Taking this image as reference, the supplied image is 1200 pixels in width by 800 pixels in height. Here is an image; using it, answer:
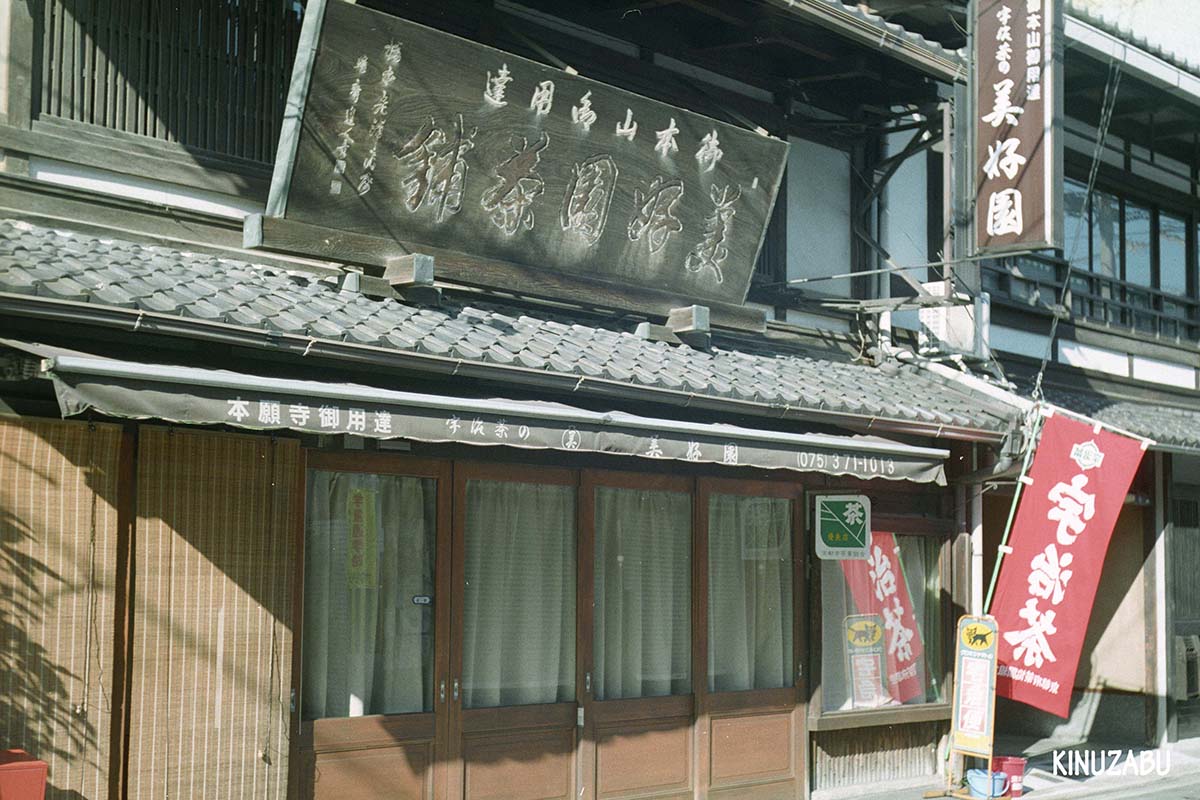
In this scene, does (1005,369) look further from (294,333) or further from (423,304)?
(294,333)

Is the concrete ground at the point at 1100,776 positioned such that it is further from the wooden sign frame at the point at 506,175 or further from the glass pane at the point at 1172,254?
the glass pane at the point at 1172,254

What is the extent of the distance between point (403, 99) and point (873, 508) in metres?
6.02

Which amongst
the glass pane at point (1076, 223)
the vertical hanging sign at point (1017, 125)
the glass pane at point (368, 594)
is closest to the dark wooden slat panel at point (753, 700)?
the glass pane at point (368, 594)

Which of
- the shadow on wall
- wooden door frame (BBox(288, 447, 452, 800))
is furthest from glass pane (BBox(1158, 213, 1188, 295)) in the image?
the shadow on wall

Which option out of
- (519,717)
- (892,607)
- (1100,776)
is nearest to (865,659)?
(892,607)

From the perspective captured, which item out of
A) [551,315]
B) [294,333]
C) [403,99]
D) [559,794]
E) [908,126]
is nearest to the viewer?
[294,333]

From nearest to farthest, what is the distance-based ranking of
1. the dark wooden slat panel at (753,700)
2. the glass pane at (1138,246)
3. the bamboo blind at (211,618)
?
1. the bamboo blind at (211,618)
2. the dark wooden slat panel at (753,700)
3. the glass pane at (1138,246)

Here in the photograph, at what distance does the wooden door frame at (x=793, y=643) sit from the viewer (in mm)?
11305

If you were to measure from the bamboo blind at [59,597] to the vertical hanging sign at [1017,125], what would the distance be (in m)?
8.37

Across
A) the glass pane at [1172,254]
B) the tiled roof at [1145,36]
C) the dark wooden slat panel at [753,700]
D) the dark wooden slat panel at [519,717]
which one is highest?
the tiled roof at [1145,36]

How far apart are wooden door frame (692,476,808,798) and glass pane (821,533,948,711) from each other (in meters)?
0.24

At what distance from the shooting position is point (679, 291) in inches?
461

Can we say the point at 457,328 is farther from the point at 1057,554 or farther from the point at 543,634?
the point at 1057,554

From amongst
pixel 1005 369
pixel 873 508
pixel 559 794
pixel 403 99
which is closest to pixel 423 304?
pixel 403 99
